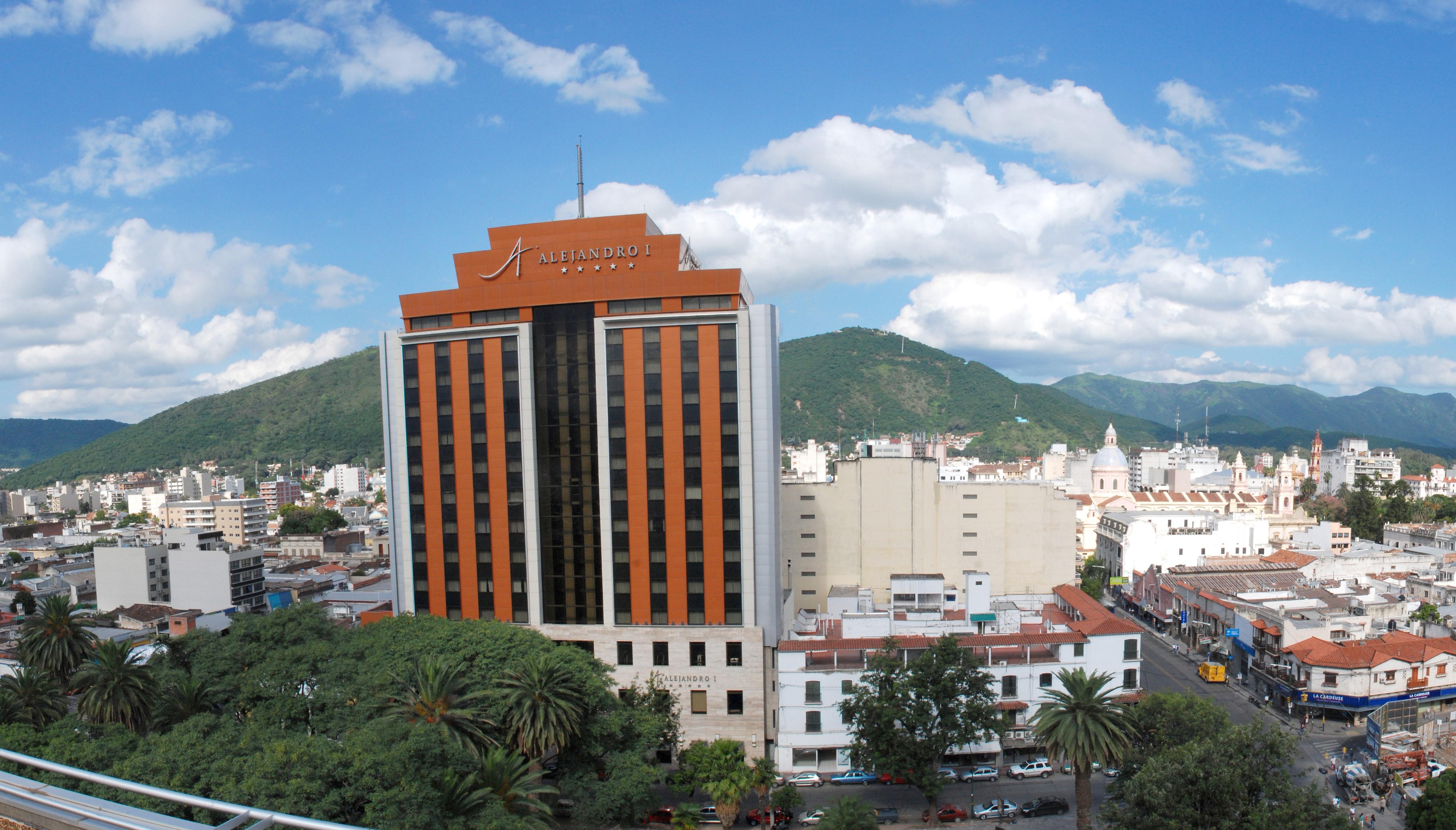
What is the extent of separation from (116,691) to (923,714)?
45227mm

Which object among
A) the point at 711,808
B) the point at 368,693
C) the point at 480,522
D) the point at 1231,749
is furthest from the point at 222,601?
the point at 1231,749

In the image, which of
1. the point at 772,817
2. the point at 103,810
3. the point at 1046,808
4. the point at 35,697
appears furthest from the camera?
the point at 1046,808

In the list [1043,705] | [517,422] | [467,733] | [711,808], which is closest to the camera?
[467,733]

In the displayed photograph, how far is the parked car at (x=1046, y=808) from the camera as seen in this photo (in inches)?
1975

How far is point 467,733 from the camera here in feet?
138

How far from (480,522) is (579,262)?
21556 millimetres

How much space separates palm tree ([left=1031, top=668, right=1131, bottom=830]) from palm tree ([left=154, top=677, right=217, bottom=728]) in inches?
1820

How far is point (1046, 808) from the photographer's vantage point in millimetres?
50250

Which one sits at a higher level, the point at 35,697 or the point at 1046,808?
the point at 35,697

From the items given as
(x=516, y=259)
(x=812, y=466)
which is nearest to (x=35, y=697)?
(x=516, y=259)

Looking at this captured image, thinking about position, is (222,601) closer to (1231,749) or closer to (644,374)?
(644,374)

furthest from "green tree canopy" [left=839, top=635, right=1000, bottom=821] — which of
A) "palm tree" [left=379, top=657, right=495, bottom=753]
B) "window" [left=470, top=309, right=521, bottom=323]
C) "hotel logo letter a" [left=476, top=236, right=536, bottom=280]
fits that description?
"hotel logo letter a" [left=476, top=236, right=536, bottom=280]

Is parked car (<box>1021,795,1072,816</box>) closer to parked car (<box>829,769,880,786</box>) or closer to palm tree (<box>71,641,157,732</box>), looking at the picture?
parked car (<box>829,769,880,786</box>)

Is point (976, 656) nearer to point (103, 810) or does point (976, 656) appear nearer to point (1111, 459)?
point (103, 810)
